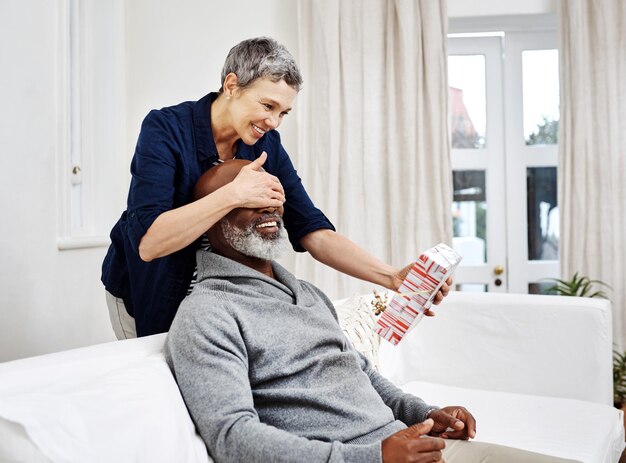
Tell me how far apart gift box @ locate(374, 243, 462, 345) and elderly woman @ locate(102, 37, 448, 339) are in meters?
0.07

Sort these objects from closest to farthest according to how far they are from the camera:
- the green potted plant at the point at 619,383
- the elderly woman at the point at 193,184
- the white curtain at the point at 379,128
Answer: the elderly woman at the point at 193,184
the green potted plant at the point at 619,383
the white curtain at the point at 379,128

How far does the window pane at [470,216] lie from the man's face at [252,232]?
8.22ft

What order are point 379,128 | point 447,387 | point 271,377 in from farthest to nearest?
point 379,128 < point 447,387 < point 271,377

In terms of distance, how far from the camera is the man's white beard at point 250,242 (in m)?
Answer: 1.54

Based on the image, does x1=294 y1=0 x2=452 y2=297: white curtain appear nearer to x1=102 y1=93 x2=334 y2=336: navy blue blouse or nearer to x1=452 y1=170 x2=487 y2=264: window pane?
x1=452 y1=170 x2=487 y2=264: window pane

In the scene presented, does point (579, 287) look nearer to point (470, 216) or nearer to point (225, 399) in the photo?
point (470, 216)

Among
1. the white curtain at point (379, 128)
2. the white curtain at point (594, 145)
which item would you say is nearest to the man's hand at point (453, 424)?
the white curtain at point (379, 128)

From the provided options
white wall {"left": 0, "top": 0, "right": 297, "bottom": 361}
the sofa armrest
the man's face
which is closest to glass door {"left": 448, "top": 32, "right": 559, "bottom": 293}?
the sofa armrest

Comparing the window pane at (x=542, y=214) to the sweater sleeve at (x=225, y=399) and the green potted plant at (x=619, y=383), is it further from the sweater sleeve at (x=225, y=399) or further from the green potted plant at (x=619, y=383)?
the sweater sleeve at (x=225, y=399)

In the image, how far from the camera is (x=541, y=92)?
3.86 m

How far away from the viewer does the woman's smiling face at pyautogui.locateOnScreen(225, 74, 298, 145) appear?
169cm

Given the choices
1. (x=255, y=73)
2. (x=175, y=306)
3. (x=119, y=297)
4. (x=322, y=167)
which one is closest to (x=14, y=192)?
(x=119, y=297)

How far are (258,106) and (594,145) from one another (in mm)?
2394

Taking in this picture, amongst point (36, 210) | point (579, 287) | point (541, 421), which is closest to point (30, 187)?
point (36, 210)
